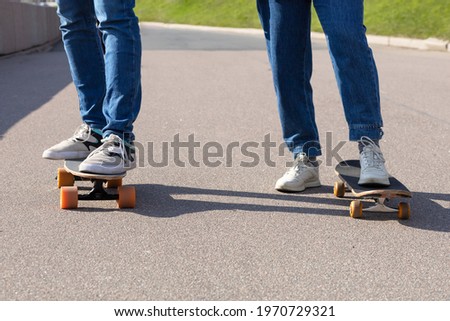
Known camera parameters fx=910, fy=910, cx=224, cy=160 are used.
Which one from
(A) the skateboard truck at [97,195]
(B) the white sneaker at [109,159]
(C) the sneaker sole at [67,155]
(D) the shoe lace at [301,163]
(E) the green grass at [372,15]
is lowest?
(E) the green grass at [372,15]

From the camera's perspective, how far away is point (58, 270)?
3258mm

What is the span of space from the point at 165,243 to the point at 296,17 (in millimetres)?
1386

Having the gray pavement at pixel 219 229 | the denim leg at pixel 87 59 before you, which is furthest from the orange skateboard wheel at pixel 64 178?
the denim leg at pixel 87 59

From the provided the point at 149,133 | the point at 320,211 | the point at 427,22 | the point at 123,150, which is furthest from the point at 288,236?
the point at 427,22

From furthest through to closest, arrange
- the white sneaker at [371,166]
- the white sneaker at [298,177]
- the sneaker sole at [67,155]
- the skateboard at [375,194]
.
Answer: the white sneaker at [298,177] → the sneaker sole at [67,155] → the white sneaker at [371,166] → the skateboard at [375,194]

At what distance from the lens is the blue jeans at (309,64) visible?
4.09 m

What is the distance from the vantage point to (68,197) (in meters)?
4.19

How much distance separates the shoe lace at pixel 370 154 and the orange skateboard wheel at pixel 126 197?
1.08 meters

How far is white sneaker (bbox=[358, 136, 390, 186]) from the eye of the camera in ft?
13.6

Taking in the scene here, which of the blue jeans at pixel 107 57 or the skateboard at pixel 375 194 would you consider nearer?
the skateboard at pixel 375 194

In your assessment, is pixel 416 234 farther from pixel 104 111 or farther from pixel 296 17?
pixel 104 111

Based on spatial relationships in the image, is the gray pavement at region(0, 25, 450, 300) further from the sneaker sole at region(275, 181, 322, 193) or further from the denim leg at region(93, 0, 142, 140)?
the denim leg at region(93, 0, 142, 140)

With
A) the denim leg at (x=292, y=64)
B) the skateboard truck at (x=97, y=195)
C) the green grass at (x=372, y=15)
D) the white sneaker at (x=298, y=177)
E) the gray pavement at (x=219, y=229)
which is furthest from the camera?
the green grass at (x=372, y=15)

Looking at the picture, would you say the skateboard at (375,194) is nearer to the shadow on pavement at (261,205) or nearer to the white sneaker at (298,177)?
the shadow on pavement at (261,205)
